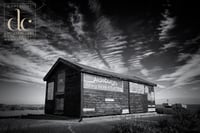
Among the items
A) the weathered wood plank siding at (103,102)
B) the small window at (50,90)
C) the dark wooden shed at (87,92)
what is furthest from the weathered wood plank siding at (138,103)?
the small window at (50,90)

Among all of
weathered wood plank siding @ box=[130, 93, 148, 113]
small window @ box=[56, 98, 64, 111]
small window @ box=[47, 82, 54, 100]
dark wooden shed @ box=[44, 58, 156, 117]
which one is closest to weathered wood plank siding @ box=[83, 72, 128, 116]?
dark wooden shed @ box=[44, 58, 156, 117]

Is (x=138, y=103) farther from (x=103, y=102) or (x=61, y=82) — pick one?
(x=61, y=82)

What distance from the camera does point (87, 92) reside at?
46.0ft

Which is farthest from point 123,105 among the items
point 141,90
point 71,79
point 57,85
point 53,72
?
point 53,72

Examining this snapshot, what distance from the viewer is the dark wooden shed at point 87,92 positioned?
13883mm

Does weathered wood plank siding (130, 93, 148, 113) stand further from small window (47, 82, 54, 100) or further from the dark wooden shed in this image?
small window (47, 82, 54, 100)

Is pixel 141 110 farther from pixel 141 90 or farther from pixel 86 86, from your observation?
pixel 86 86

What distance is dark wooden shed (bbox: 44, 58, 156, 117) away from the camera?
13.9 meters

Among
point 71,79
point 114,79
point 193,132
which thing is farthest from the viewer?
point 114,79

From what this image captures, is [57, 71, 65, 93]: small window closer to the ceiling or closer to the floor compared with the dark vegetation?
closer to the ceiling

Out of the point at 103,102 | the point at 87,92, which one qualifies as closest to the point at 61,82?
the point at 87,92

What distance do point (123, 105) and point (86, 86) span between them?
634 centimetres

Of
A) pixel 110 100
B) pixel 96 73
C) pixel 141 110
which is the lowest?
pixel 141 110

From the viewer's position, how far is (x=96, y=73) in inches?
581
